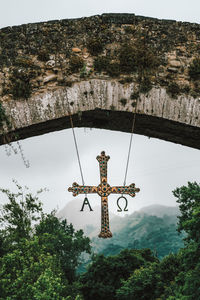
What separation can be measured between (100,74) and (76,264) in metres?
18.2

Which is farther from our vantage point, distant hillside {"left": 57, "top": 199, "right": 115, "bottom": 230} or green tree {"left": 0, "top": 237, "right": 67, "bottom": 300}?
distant hillside {"left": 57, "top": 199, "right": 115, "bottom": 230}

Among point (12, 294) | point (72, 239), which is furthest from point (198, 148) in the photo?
point (72, 239)

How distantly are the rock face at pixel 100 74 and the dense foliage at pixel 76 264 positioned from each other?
2567 millimetres

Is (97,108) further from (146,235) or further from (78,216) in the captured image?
(78,216)

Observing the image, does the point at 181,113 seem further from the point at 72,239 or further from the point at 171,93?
the point at 72,239

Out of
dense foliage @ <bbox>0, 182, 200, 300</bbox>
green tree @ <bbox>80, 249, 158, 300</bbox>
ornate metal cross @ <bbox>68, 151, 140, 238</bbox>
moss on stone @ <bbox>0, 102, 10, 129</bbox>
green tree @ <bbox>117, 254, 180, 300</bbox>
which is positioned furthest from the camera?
green tree @ <bbox>80, 249, 158, 300</bbox>

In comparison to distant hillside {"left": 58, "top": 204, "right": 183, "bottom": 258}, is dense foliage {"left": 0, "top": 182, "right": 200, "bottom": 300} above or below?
below

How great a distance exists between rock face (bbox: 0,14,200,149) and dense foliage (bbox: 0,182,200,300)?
2567 millimetres

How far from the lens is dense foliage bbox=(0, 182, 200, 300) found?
6.73 meters

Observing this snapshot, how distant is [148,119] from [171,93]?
1.06 feet

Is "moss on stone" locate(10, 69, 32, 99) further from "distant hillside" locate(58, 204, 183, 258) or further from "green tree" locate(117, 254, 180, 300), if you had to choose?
"green tree" locate(117, 254, 180, 300)

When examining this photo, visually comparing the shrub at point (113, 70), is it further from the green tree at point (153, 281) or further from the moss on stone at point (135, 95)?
the green tree at point (153, 281)

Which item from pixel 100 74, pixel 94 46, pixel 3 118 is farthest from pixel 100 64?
pixel 3 118

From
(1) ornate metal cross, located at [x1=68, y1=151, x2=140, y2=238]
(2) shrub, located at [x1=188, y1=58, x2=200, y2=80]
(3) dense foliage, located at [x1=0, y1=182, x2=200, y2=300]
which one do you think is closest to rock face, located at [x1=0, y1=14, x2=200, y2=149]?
(2) shrub, located at [x1=188, y1=58, x2=200, y2=80]
